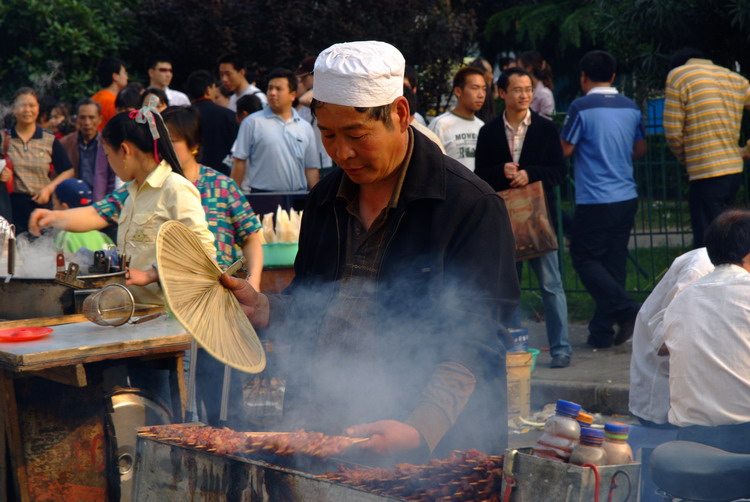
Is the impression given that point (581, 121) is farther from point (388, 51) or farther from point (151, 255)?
point (388, 51)

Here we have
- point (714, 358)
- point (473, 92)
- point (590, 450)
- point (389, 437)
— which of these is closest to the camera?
point (590, 450)

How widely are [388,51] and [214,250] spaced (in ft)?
8.39

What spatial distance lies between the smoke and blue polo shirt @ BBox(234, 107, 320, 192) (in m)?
7.91

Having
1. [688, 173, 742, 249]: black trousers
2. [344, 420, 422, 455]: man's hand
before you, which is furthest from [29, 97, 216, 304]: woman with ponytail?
[688, 173, 742, 249]: black trousers

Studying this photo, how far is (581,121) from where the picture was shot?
7203 millimetres

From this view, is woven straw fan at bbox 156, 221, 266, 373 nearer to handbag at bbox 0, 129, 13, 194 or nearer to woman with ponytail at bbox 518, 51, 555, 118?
handbag at bbox 0, 129, 13, 194

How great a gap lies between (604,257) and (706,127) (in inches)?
47.2

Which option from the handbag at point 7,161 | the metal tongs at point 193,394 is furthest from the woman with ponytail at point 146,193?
the handbag at point 7,161

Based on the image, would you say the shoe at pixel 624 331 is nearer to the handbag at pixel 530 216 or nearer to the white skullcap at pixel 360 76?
the handbag at pixel 530 216

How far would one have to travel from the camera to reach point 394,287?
2.51 m

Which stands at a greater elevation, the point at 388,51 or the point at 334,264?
the point at 388,51

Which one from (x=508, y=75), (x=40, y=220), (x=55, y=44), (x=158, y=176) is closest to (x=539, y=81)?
(x=508, y=75)

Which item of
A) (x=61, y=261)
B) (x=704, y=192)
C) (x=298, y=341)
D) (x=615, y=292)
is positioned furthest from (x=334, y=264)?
(x=704, y=192)

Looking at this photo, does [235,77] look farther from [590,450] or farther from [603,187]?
[590,450]
